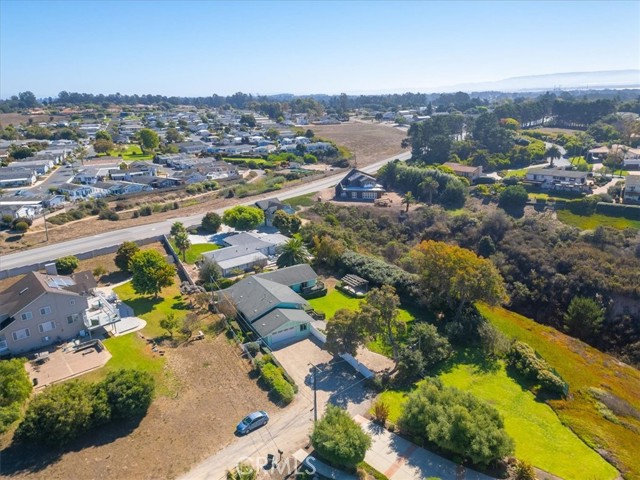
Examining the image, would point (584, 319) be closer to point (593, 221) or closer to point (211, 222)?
point (593, 221)

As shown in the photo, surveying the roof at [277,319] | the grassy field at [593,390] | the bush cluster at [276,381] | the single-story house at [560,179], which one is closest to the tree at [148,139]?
the single-story house at [560,179]

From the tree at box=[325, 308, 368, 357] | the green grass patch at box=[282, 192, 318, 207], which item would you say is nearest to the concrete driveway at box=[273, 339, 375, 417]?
the tree at box=[325, 308, 368, 357]

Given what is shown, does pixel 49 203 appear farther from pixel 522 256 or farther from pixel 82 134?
pixel 82 134

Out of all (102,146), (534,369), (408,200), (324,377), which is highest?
(102,146)

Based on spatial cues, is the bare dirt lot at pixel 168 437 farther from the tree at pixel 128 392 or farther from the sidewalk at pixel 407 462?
the sidewalk at pixel 407 462

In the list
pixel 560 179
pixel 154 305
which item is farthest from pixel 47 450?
pixel 560 179

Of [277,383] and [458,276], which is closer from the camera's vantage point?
[277,383]

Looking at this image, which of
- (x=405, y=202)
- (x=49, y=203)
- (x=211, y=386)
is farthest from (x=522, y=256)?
(x=49, y=203)
